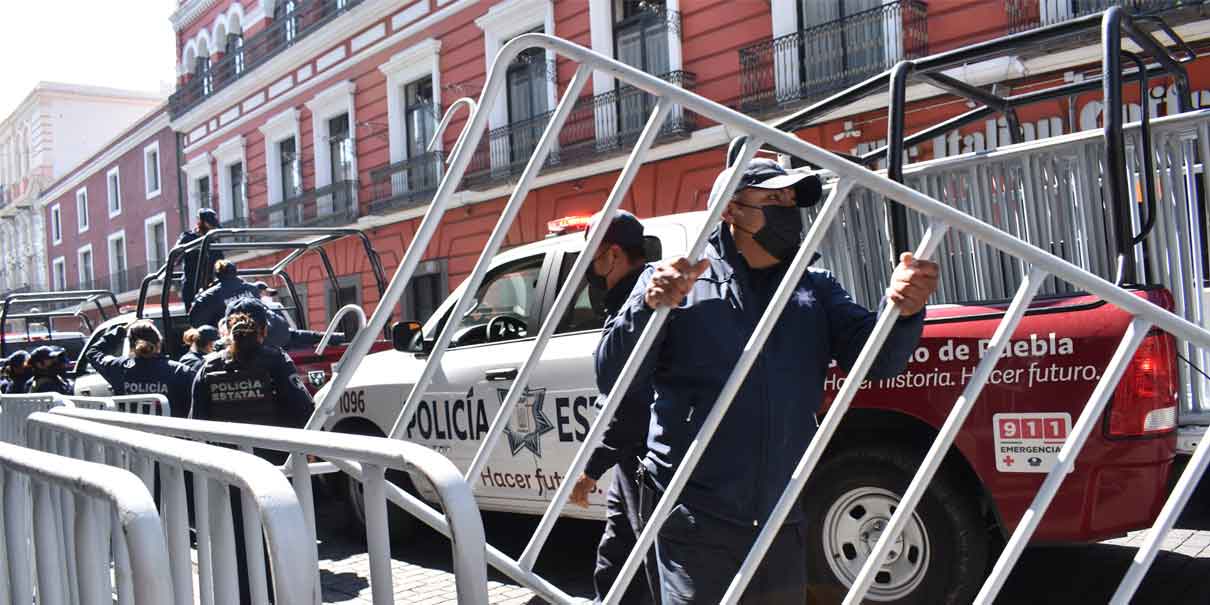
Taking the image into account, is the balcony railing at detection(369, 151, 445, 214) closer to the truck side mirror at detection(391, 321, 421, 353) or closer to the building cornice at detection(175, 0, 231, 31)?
the building cornice at detection(175, 0, 231, 31)

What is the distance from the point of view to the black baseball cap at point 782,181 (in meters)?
2.40

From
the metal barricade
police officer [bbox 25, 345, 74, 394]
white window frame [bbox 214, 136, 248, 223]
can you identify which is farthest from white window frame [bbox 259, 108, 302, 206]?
the metal barricade

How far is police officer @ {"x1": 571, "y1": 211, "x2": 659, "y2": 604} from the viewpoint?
323cm

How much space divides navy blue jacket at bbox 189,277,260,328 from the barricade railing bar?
5.70 metres

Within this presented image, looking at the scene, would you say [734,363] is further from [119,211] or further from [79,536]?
[119,211]

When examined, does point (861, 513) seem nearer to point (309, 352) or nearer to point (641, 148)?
point (641, 148)

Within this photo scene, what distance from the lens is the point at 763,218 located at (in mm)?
2459

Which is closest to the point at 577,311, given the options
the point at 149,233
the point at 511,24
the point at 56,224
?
the point at 511,24

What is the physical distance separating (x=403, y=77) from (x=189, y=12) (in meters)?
11.8

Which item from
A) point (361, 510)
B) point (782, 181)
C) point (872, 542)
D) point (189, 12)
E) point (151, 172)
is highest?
point (189, 12)

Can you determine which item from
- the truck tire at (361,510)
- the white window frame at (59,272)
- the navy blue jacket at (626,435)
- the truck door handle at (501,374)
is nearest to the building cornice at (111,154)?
the white window frame at (59,272)

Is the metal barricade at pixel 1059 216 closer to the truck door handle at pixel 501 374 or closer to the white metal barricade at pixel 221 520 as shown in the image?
the truck door handle at pixel 501 374

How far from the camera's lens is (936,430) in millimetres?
3855

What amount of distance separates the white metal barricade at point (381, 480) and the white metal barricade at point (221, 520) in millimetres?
104
